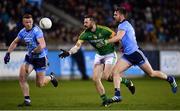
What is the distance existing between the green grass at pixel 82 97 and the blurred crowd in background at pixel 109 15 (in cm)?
409

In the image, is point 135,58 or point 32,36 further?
point 135,58

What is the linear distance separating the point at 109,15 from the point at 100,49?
15.9 m

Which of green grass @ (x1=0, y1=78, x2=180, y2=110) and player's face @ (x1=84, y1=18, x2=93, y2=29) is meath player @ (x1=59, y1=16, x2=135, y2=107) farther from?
green grass @ (x1=0, y1=78, x2=180, y2=110)

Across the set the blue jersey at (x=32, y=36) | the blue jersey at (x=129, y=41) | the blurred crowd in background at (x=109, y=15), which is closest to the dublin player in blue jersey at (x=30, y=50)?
the blue jersey at (x=32, y=36)

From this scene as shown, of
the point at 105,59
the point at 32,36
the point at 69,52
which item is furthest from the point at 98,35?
the point at 32,36

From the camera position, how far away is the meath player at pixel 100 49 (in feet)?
55.4

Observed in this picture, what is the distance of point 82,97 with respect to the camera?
1984 cm

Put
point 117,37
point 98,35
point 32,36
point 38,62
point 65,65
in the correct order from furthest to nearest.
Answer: point 65,65, point 38,62, point 98,35, point 32,36, point 117,37

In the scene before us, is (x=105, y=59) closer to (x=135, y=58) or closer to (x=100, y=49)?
(x=100, y=49)

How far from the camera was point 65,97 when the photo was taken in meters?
19.9

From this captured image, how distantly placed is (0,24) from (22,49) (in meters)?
1.61

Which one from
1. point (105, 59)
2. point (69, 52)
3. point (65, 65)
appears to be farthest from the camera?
point (65, 65)

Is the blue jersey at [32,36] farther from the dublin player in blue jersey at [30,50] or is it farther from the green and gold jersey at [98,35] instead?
the green and gold jersey at [98,35]

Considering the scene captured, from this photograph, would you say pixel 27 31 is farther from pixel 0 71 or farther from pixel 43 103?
pixel 0 71
